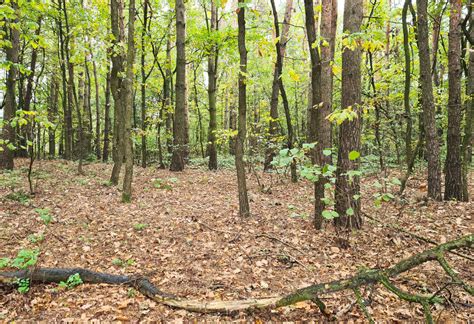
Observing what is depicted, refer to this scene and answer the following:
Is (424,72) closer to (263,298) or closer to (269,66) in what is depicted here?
(263,298)

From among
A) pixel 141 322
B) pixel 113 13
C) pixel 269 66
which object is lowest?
pixel 141 322

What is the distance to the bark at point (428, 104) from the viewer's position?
661 centimetres

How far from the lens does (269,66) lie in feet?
70.5

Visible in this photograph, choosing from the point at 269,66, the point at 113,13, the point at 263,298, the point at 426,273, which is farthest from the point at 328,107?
the point at 269,66

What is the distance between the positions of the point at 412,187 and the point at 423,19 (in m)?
4.72

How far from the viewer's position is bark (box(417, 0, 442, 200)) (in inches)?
260

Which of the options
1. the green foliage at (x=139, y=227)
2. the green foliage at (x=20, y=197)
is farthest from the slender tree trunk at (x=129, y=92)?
the green foliage at (x=20, y=197)

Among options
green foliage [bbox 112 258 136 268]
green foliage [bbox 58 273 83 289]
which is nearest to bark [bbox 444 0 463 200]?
green foliage [bbox 112 258 136 268]

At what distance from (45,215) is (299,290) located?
5446mm

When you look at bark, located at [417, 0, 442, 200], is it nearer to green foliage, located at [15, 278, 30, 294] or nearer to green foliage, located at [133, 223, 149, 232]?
green foliage, located at [133, 223, 149, 232]

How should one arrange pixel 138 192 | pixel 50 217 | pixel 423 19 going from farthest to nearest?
pixel 138 192
pixel 423 19
pixel 50 217

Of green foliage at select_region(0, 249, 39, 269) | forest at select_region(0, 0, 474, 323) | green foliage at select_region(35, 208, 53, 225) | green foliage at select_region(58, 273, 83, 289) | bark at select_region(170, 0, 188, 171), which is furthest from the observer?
bark at select_region(170, 0, 188, 171)

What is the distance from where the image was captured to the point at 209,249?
4.88 meters

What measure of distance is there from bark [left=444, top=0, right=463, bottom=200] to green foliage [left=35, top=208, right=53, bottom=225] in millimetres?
8840
